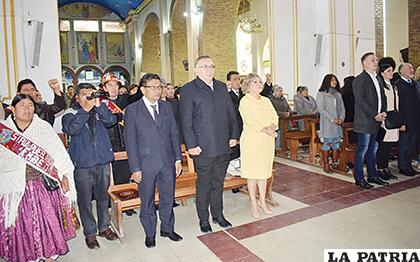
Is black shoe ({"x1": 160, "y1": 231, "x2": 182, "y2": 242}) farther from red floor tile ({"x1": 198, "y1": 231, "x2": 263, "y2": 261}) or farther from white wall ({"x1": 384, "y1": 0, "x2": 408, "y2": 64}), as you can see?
white wall ({"x1": 384, "y1": 0, "x2": 408, "y2": 64})

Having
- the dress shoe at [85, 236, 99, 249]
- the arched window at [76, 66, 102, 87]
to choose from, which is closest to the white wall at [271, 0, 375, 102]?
the dress shoe at [85, 236, 99, 249]

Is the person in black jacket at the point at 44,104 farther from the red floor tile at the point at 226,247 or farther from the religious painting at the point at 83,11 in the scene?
the religious painting at the point at 83,11

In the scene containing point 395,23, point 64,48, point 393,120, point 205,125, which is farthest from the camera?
point 64,48

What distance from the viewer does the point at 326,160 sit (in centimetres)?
624

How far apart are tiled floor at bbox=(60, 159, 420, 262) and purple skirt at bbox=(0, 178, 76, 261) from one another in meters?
0.41

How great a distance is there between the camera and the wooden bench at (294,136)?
7.36m

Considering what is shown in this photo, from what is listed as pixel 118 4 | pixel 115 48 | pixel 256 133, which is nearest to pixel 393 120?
pixel 256 133

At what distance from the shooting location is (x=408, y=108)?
18.9ft

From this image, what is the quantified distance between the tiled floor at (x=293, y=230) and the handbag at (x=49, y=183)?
0.79 meters

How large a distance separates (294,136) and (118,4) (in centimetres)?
1776

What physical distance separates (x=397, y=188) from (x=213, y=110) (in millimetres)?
3065

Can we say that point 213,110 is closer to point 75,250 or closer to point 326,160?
point 75,250

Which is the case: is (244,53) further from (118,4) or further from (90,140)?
(90,140)

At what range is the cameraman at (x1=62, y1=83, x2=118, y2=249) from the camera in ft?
11.3
